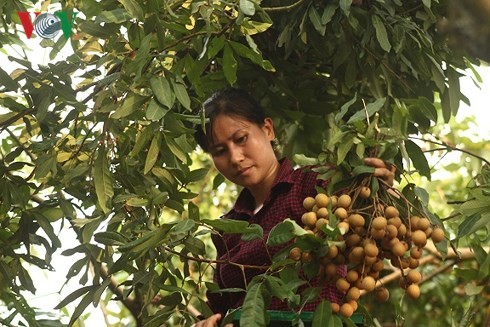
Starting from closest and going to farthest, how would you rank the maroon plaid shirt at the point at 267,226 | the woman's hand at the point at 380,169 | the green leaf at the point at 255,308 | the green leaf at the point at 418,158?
the green leaf at the point at 255,308
the woman's hand at the point at 380,169
the green leaf at the point at 418,158
the maroon plaid shirt at the point at 267,226

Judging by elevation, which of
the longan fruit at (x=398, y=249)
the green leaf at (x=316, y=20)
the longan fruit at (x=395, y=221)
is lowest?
the longan fruit at (x=398, y=249)

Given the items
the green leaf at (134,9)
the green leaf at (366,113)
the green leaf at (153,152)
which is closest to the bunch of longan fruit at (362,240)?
the green leaf at (366,113)

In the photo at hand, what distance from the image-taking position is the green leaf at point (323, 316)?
4.21ft

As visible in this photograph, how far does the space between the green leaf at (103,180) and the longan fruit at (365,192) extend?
0.46m

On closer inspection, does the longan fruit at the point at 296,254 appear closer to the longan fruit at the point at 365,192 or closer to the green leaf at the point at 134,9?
the longan fruit at the point at 365,192

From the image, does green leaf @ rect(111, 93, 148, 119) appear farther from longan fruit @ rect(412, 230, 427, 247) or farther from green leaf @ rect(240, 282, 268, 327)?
longan fruit @ rect(412, 230, 427, 247)

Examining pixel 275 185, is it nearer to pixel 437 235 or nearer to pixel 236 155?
pixel 236 155

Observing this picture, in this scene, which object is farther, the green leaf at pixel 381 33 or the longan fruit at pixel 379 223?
the green leaf at pixel 381 33

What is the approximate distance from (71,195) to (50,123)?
15 cm

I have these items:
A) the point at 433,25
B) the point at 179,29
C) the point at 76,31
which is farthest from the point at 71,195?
the point at 433,25

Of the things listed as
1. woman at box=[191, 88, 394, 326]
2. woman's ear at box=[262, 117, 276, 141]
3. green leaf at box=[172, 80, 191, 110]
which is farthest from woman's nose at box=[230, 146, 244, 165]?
green leaf at box=[172, 80, 191, 110]

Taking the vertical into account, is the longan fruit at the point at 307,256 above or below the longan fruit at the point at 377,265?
above

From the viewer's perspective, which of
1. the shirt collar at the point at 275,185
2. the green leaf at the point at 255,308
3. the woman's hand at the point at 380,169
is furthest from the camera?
the shirt collar at the point at 275,185

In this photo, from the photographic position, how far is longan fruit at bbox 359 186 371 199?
52.1 inches
